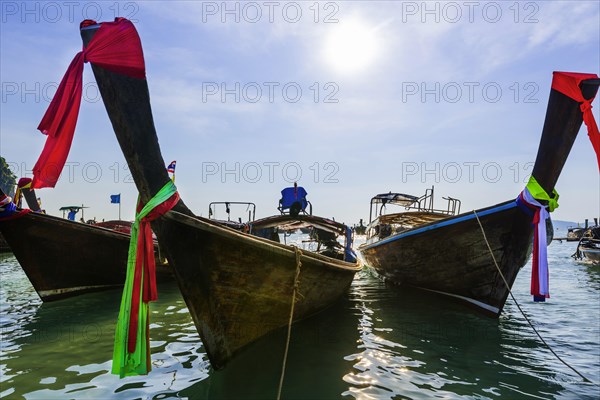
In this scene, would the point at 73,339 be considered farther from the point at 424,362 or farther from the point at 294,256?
the point at 424,362

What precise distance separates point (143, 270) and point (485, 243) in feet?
21.7

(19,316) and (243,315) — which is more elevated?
(243,315)

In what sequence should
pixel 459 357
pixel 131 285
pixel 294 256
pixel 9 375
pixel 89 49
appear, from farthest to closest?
1. pixel 459 357
2. pixel 294 256
3. pixel 9 375
4. pixel 131 285
5. pixel 89 49

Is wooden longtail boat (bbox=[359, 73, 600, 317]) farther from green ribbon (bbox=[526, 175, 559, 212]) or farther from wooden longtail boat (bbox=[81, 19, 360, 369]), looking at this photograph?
wooden longtail boat (bbox=[81, 19, 360, 369])

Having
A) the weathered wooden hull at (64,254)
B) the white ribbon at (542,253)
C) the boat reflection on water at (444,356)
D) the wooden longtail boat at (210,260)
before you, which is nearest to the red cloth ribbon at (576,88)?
the white ribbon at (542,253)

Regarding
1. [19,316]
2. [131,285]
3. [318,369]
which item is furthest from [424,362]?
[19,316]

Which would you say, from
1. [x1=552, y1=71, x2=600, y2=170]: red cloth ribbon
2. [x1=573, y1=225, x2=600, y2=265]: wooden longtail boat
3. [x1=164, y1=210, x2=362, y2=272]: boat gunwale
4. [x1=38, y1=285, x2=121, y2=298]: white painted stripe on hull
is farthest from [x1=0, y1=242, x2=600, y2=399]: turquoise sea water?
[x1=573, y1=225, x2=600, y2=265]: wooden longtail boat

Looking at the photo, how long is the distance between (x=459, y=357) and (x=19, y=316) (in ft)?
28.5

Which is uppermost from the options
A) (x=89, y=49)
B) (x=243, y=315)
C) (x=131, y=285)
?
(x=89, y=49)

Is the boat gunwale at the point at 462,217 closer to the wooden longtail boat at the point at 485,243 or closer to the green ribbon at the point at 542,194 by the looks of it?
the wooden longtail boat at the point at 485,243

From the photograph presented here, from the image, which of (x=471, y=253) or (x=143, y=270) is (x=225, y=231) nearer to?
(x=143, y=270)

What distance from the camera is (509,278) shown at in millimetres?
7109

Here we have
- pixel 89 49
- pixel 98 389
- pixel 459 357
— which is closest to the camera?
pixel 89 49

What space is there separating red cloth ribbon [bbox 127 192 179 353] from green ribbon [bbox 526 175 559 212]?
600cm
